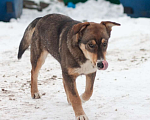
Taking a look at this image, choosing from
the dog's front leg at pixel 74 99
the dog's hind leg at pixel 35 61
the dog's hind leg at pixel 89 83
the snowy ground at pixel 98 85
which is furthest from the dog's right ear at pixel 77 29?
the dog's hind leg at pixel 35 61

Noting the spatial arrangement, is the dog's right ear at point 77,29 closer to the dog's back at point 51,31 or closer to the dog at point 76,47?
the dog at point 76,47

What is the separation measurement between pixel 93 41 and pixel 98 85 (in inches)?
90.1

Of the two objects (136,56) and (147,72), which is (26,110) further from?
(136,56)

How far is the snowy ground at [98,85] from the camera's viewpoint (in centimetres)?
462

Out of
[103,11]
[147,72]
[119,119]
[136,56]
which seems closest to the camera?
[119,119]

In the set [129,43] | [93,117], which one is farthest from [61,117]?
[129,43]

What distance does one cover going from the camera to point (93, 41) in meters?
4.07

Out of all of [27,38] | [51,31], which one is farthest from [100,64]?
[27,38]

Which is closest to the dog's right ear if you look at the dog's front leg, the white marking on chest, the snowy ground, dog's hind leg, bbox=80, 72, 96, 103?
the white marking on chest

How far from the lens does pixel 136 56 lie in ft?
29.3

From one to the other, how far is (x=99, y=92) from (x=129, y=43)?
5.24 meters

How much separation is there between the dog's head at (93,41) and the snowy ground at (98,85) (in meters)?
0.94

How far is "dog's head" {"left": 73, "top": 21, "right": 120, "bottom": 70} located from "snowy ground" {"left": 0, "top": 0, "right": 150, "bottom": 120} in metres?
0.94

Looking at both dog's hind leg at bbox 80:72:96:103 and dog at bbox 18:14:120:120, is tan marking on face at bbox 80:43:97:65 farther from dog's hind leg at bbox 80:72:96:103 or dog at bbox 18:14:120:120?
dog's hind leg at bbox 80:72:96:103
